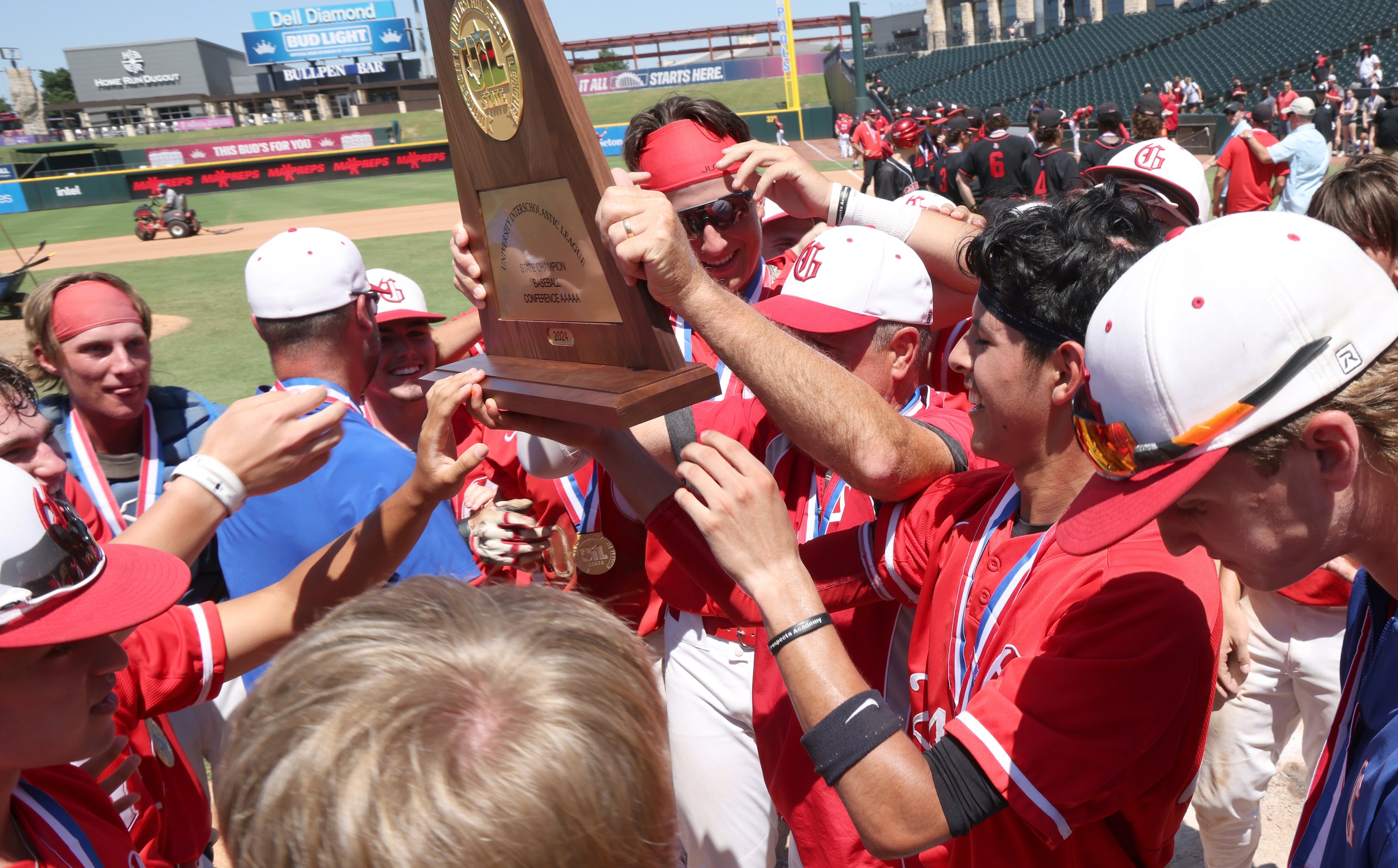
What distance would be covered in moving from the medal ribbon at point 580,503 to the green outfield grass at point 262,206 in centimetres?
2696

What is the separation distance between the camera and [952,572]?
1886 millimetres

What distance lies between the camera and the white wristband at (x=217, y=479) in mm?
1954

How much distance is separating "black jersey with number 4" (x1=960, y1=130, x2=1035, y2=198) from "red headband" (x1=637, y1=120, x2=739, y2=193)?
10114mm

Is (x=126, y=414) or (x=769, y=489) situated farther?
(x=126, y=414)

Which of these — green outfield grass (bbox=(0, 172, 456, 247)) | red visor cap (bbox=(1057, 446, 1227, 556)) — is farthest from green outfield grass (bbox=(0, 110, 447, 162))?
red visor cap (bbox=(1057, 446, 1227, 556))

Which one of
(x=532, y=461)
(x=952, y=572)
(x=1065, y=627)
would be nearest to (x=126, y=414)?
(x=532, y=461)

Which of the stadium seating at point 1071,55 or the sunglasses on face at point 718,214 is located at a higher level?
the stadium seating at point 1071,55

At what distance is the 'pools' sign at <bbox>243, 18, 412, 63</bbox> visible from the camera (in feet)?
227

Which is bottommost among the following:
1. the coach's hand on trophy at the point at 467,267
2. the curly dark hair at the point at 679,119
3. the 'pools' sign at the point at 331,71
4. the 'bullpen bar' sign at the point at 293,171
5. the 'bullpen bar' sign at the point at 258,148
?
the coach's hand on trophy at the point at 467,267

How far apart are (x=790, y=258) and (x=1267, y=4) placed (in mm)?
46404

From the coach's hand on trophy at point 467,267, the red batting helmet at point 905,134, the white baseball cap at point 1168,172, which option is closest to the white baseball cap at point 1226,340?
the coach's hand on trophy at point 467,267

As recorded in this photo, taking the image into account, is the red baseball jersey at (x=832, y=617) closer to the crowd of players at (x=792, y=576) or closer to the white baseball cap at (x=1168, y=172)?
the crowd of players at (x=792, y=576)

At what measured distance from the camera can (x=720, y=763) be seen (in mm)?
2754

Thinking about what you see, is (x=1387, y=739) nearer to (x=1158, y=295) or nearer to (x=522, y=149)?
(x=1158, y=295)
